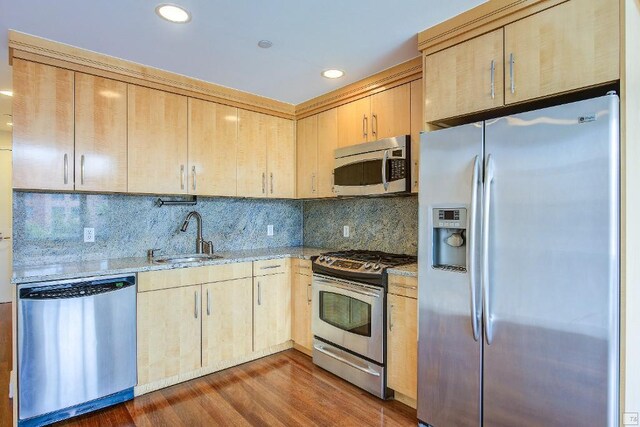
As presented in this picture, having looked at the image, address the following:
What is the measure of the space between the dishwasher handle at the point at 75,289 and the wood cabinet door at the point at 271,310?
1035mm

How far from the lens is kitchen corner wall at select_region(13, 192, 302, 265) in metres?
2.64

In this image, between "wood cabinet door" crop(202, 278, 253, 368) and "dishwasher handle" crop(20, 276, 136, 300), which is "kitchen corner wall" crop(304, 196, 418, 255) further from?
"dishwasher handle" crop(20, 276, 136, 300)

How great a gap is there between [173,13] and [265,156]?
1.66 meters

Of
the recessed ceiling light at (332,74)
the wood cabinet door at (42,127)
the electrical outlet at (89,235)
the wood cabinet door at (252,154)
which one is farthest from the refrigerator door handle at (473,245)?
the electrical outlet at (89,235)

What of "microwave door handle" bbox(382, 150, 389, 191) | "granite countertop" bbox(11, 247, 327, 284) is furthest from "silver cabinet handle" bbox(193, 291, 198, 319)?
Result: "microwave door handle" bbox(382, 150, 389, 191)

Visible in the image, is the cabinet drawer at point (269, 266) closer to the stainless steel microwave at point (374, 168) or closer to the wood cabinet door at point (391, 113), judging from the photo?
the stainless steel microwave at point (374, 168)

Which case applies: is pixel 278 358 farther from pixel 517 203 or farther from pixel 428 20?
pixel 428 20

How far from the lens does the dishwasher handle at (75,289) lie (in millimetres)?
2112

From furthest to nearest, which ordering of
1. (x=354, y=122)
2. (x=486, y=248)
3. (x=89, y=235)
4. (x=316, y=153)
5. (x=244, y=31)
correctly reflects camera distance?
1. (x=316, y=153)
2. (x=354, y=122)
3. (x=89, y=235)
4. (x=244, y=31)
5. (x=486, y=248)

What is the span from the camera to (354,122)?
10.2 ft

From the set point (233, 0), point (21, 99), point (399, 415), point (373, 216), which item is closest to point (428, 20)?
point (233, 0)

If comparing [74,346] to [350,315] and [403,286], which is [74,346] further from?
[403,286]

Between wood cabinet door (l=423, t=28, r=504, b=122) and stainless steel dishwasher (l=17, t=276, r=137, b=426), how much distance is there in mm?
2297

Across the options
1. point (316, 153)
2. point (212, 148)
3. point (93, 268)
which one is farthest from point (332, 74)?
point (93, 268)
